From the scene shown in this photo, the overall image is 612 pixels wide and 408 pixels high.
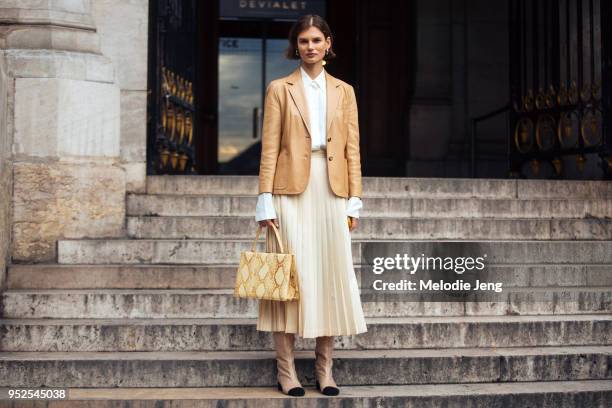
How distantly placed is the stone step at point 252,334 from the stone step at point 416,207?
163 cm

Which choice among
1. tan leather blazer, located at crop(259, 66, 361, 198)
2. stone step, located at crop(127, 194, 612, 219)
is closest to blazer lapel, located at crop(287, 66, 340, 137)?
tan leather blazer, located at crop(259, 66, 361, 198)

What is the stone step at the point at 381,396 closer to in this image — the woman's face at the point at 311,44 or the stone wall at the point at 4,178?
the stone wall at the point at 4,178

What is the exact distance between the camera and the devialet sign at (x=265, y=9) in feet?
50.5

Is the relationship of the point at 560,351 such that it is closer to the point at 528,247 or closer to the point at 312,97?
the point at 528,247

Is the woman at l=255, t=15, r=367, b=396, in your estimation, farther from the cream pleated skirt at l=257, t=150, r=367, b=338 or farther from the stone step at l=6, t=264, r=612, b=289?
the stone step at l=6, t=264, r=612, b=289

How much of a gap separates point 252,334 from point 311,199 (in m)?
1.16

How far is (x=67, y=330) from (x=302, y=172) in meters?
1.96

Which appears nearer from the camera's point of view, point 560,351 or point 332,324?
point 332,324

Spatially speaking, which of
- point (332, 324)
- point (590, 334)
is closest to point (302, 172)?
point (332, 324)

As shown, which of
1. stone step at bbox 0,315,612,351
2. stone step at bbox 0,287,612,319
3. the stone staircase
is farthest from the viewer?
stone step at bbox 0,287,612,319

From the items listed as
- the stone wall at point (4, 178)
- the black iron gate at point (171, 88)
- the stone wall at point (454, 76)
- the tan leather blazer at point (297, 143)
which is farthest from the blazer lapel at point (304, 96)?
the stone wall at point (454, 76)

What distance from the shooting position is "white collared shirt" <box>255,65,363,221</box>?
4.49 m

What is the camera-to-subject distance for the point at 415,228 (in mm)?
6664

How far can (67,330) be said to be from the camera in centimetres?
513
